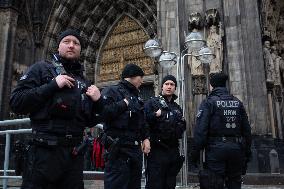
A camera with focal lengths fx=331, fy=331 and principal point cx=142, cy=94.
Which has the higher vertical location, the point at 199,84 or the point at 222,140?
the point at 199,84

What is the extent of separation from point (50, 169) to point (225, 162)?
7.62 feet

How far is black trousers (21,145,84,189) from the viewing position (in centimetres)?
241

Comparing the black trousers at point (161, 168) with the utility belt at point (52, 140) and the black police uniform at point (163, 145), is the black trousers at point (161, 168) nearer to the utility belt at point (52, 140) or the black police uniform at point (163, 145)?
the black police uniform at point (163, 145)

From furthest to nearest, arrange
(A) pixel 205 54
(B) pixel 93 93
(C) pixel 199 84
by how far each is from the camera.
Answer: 1. (C) pixel 199 84
2. (A) pixel 205 54
3. (B) pixel 93 93

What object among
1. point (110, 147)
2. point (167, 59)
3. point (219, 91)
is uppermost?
point (167, 59)

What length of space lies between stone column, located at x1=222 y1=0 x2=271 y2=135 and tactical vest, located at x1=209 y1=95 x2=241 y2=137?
21.1 feet

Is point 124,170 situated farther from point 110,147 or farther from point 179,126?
point 179,126

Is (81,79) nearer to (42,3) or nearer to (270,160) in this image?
(270,160)

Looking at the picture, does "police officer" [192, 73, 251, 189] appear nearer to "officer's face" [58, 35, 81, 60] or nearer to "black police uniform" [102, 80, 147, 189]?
"black police uniform" [102, 80, 147, 189]

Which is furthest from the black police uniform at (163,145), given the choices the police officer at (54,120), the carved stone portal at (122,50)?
the carved stone portal at (122,50)

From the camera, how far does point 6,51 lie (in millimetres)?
15422

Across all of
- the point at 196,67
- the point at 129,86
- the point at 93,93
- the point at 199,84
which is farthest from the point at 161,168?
the point at 196,67

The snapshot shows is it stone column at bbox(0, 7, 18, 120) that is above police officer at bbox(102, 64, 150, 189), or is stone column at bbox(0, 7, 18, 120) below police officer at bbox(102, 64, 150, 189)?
above

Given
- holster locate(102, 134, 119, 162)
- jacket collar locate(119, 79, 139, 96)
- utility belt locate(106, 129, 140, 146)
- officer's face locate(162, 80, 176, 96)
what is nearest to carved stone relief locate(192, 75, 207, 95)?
officer's face locate(162, 80, 176, 96)
